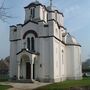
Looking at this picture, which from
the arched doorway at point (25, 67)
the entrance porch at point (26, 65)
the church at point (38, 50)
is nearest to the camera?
the entrance porch at point (26, 65)

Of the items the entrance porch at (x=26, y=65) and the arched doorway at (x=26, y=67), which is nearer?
the entrance porch at (x=26, y=65)

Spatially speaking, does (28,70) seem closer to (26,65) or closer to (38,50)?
(26,65)

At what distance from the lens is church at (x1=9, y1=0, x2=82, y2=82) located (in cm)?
3588

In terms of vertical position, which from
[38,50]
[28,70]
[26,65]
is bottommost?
[28,70]

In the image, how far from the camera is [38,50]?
120ft

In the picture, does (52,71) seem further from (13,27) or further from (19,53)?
(13,27)

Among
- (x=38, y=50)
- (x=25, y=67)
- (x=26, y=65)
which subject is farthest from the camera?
(x=26, y=65)

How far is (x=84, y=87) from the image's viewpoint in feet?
85.1

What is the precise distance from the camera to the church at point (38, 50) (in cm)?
3588

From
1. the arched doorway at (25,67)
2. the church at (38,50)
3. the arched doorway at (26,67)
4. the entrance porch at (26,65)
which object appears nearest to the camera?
the entrance porch at (26,65)

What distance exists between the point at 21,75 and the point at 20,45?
4.82 meters

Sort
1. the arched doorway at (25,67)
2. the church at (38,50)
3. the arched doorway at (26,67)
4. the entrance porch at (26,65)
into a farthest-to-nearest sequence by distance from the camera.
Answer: the arched doorway at (25,67) → the arched doorway at (26,67) → the church at (38,50) → the entrance porch at (26,65)

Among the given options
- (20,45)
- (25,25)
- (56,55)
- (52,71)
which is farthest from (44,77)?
(25,25)

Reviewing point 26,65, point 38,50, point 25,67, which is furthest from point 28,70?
point 38,50
